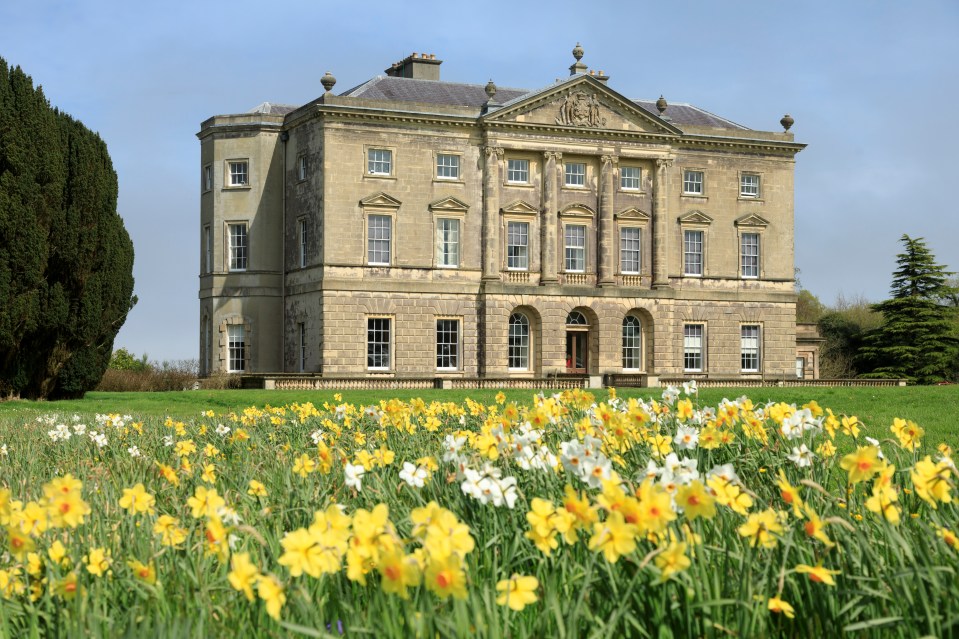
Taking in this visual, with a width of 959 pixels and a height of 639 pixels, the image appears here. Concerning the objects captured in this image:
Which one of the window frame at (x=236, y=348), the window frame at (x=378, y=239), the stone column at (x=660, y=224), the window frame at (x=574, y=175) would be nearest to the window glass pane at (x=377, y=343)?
the window frame at (x=378, y=239)

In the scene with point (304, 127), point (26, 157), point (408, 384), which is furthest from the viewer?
point (304, 127)

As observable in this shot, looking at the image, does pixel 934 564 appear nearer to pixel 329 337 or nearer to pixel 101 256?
pixel 101 256

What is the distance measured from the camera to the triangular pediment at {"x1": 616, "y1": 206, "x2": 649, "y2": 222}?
46.1 meters

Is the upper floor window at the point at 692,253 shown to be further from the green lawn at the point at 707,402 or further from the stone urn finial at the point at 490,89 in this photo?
the green lawn at the point at 707,402

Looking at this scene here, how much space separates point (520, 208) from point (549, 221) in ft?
4.24

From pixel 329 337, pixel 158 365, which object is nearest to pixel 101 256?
pixel 329 337

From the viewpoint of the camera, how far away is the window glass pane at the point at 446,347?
43.7m

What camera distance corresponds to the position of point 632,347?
46781 millimetres

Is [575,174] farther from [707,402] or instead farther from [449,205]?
[707,402]

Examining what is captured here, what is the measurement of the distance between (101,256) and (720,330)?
26.8m

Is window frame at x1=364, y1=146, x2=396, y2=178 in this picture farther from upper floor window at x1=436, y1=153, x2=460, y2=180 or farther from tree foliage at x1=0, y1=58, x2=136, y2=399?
tree foliage at x1=0, y1=58, x2=136, y2=399

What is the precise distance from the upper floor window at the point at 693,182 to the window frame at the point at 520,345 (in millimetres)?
9329

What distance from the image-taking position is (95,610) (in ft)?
14.5

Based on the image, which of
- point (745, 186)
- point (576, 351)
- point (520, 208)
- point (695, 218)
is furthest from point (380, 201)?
point (745, 186)
